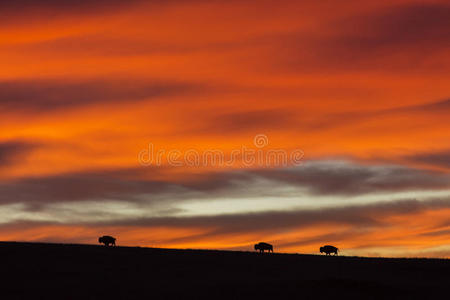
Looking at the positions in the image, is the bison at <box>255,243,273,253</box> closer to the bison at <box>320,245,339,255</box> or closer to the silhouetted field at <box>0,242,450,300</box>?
the bison at <box>320,245,339,255</box>

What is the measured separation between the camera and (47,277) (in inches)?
1588

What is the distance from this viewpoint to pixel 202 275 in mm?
42938

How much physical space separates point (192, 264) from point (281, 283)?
929 centimetres

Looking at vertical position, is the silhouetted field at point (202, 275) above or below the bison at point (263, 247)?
below

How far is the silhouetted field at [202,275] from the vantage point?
Result: 37.0m

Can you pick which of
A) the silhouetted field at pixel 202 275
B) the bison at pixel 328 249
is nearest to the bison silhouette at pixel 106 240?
the silhouetted field at pixel 202 275

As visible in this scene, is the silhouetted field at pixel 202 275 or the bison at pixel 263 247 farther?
the bison at pixel 263 247

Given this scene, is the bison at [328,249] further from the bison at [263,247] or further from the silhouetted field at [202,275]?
the silhouetted field at [202,275]

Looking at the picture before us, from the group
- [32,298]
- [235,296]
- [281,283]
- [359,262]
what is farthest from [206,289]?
[359,262]

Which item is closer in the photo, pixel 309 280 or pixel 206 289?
pixel 206 289

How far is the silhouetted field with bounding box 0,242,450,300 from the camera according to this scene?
121ft

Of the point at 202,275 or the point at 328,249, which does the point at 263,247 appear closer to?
the point at 328,249

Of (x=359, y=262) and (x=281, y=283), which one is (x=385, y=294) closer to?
(x=281, y=283)

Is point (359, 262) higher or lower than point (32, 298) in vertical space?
higher
